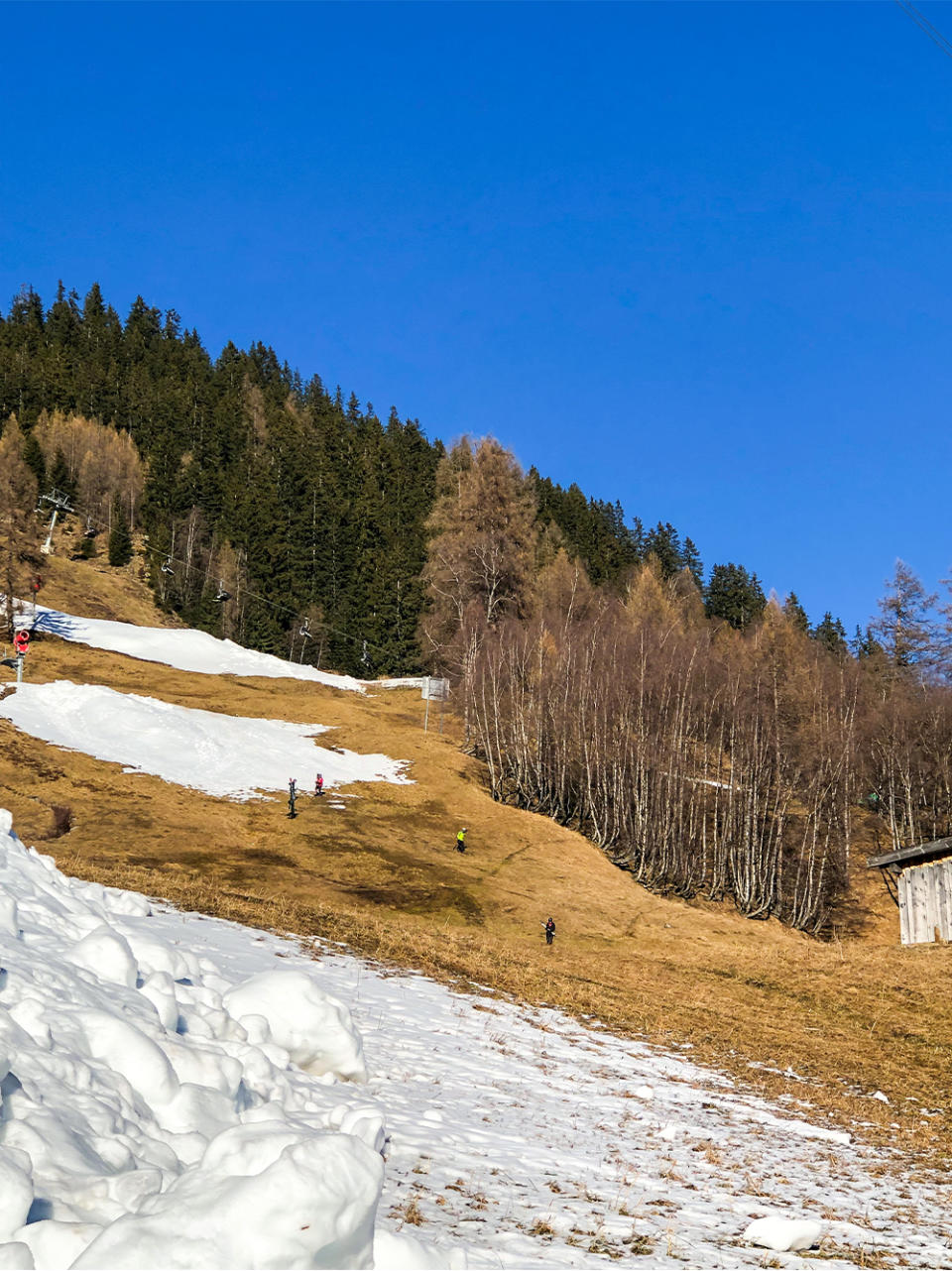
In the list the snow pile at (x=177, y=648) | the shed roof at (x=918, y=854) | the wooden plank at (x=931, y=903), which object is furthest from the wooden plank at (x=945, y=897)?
the snow pile at (x=177, y=648)

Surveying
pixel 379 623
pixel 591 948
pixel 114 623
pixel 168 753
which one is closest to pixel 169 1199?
pixel 591 948

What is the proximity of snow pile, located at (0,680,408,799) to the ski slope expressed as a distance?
64.3 ft

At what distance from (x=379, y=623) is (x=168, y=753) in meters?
46.9

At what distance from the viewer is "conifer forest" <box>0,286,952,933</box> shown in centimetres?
4594

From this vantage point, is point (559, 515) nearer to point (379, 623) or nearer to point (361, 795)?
point (379, 623)

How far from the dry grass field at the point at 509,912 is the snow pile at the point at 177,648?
426 inches

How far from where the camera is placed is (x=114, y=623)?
240 feet

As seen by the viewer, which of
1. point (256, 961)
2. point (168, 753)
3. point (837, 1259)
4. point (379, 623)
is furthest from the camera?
point (379, 623)

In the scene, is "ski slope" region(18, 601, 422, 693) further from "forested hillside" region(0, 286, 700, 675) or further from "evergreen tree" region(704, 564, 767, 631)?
"evergreen tree" region(704, 564, 767, 631)

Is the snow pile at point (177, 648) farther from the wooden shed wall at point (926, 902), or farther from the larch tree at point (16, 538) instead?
the wooden shed wall at point (926, 902)

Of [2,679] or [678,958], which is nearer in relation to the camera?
[678,958]

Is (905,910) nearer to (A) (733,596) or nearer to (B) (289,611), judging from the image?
(B) (289,611)

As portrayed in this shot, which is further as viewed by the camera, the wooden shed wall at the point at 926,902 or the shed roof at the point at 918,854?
the shed roof at the point at 918,854

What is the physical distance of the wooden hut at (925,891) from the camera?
30766 millimetres
